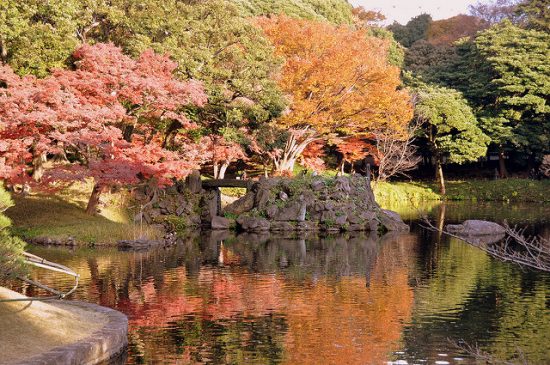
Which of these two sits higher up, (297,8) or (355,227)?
(297,8)

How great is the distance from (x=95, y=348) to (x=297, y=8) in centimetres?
4209

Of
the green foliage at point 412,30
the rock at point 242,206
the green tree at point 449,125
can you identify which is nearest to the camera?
the rock at point 242,206

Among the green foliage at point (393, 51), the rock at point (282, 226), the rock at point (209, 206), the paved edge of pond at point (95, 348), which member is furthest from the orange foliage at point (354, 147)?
the paved edge of pond at point (95, 348)

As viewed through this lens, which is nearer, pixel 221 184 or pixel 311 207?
pixel 311 207

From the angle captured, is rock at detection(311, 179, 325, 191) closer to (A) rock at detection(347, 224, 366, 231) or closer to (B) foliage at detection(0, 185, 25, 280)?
(A) rock at detection(347, 224, 366, 231)

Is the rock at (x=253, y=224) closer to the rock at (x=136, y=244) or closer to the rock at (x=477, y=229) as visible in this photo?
the rock at (x=136, y=244)

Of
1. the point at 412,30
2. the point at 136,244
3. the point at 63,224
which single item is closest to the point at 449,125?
the point at 412,30

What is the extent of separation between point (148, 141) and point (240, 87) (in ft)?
13.9

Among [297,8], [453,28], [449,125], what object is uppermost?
[453,28]

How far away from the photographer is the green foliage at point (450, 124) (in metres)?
45.5

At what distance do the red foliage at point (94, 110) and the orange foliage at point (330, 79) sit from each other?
11086 mm

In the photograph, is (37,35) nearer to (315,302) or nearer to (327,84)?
(315,302)

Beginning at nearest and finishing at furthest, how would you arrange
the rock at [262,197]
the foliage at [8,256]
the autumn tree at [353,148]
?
the foliage at [8,256] < the rock at [262,197] < the autumn tree at [353,148]

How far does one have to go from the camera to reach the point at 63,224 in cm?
2544
